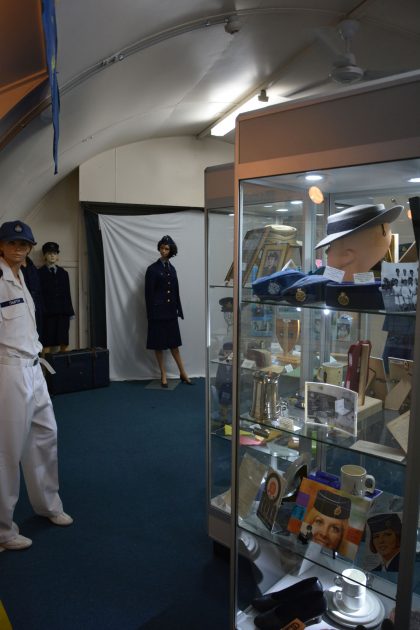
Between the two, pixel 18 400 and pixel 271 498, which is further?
pixel 18 400

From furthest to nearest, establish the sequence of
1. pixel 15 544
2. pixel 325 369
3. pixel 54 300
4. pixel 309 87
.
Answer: pixel 54 300
pixel 309 87
pixel 15 544
pixel 325 369

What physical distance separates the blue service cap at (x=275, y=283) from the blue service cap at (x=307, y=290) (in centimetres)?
3

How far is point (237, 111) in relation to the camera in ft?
15.4

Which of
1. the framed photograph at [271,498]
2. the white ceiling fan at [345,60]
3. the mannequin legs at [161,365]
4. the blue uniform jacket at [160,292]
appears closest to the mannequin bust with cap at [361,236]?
the framed photograph at [271,498]

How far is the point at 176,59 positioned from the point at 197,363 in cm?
378

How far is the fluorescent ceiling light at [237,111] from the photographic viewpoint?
4407 mm

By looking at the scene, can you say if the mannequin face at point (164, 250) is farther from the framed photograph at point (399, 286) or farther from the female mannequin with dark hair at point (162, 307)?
the framed photograph at point (399, 286)

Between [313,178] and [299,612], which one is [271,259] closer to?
[313,178]

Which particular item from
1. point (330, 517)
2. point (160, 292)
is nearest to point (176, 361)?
point (160, 292)

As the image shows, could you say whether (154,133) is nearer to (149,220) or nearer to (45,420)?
(149,220)

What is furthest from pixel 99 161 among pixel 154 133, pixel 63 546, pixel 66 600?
pixel 66 600

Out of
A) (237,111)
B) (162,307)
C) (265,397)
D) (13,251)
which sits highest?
(237,111)

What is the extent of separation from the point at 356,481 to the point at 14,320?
1752mm

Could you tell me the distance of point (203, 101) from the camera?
14.3ft
